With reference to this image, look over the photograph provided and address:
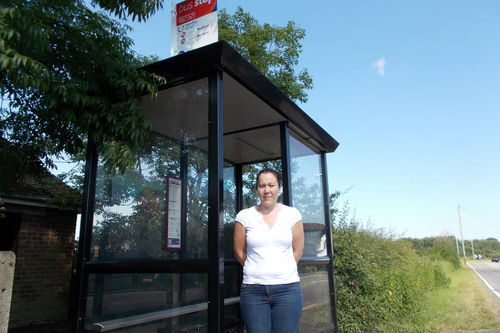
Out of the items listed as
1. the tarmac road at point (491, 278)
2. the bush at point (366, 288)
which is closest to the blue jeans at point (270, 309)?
the bush at point (366, 288)

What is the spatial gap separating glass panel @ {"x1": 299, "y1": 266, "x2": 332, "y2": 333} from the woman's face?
2135mm

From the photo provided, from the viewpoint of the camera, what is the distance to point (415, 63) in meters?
11.2

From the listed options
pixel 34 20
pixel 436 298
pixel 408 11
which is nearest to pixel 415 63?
pixel 408 11

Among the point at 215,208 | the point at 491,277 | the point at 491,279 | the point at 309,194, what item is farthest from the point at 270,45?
the point at 491,277

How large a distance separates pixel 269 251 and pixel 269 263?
0.08m

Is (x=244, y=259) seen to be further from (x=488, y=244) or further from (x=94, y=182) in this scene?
(x=488, y=244)

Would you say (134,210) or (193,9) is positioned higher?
(193,9)

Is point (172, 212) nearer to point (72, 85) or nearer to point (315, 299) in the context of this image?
point (72, 85)

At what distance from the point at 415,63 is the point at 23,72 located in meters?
11.1

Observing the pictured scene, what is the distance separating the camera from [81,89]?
329cm

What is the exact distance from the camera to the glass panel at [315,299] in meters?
4.69

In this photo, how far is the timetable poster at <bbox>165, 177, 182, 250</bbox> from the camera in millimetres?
3508

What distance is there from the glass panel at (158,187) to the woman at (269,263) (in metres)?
0.76

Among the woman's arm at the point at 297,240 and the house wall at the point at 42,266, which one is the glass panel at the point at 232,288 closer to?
the woman's arm at the point at 297,240
